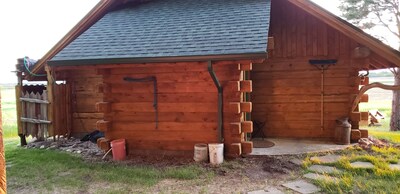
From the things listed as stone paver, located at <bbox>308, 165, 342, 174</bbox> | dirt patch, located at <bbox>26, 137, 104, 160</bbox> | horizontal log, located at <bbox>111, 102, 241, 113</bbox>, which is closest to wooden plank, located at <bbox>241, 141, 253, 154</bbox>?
horizontal log, located at <bbox>111, 102, 241, 113</bbox>

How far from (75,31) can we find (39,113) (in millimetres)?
2489

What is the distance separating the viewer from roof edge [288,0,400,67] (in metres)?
5.89

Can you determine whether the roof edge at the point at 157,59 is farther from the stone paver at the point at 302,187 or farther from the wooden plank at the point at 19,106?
the wooden plank at the point at 19,106

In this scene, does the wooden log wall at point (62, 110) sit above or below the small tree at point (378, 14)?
below

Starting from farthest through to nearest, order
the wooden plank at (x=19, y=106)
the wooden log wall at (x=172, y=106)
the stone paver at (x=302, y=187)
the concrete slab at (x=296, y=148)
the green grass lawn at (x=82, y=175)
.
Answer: the wooden plank at (x=19, y=106)
the concrete slab at (x=296, y=148)
the wooden log wall at (x=172, y=106)
the green grass lawn at (x=82, y=175)
the stone paver at (x=302, y=187)

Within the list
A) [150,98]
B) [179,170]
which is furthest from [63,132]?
[179,170]

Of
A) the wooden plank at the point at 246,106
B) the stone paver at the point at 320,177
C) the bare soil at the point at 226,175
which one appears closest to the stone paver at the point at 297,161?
the bare soil at the point at 226,175

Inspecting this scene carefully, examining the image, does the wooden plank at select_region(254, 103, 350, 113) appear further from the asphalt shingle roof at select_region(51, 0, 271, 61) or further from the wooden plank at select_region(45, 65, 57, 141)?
the wooden plank at select_region(45, 65, 57, 141)

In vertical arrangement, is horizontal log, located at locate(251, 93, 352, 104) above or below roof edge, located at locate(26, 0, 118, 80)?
below

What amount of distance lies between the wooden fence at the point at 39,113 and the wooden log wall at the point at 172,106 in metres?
2.48

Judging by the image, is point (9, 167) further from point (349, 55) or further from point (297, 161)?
point (349, 55)

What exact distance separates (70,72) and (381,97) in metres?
23.7

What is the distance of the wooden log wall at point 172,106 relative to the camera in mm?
5559

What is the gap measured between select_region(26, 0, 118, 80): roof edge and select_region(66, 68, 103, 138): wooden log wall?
2.78 feet
